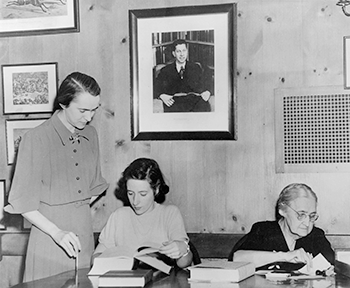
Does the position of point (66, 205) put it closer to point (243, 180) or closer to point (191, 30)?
point (243, 180)

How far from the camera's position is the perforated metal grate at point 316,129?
3.66 metres

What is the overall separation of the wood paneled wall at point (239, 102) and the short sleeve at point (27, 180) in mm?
778

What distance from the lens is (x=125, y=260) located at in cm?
290

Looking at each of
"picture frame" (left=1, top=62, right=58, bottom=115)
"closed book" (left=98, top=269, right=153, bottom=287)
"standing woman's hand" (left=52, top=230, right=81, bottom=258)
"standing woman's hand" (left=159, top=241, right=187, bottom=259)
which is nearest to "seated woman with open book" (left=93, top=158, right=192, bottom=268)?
"standing woman's hand" (left=159, top=241, right=187, bottom=259)

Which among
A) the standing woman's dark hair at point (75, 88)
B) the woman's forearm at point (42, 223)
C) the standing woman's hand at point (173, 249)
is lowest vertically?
the standing woman's hand at point (173, 249)

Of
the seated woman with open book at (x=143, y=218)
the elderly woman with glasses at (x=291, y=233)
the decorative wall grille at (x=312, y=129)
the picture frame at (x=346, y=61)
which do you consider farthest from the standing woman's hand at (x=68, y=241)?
the picture frame at (x=346, y=61)

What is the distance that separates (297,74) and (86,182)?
1.40 meters

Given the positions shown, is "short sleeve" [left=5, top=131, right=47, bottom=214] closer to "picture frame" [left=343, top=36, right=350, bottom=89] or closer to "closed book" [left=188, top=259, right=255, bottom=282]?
"closed book" [left=188, top=259, right=255, bottom=282]

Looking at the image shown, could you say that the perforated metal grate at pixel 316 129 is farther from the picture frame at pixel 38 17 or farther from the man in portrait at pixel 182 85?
the picture frame at pixel 38 17

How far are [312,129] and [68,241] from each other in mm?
1592

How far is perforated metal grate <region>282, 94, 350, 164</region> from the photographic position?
3.66 meters

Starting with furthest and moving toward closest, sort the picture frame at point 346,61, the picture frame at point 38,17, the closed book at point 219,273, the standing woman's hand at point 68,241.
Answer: the picture frame at point 38,17 → the picture frame at point 346,61 → the standing woman's hand at point 68,241 → the closed book at point 219,273

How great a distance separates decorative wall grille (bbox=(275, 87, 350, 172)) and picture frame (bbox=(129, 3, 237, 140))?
0.99 ft

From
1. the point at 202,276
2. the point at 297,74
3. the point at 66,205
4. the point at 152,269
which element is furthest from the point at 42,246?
the point at 297,74
